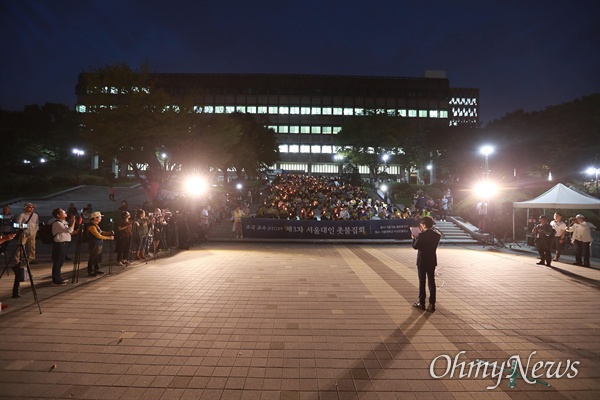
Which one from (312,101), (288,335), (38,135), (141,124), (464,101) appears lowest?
(288,335)

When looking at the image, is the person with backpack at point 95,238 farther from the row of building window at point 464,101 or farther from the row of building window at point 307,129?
the row of building window at point 464,101

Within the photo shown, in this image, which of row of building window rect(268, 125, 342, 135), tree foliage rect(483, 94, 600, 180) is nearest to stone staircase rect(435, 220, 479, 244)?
tree foliage rect(483, 94, 600, 180)

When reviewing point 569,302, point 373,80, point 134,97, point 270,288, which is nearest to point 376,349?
point 270,288

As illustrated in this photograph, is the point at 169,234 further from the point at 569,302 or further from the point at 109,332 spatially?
the point at 569,302

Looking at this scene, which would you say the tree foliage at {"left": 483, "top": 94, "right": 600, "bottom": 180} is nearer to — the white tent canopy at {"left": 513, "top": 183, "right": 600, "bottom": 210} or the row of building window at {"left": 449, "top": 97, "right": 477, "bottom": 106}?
the white tent canopy at {"left": 513, "top": 183, "right": 600, "bottom": 210}

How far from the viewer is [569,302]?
24.2 ft

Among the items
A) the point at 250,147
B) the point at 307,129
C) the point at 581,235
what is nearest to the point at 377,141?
the point at 250,147

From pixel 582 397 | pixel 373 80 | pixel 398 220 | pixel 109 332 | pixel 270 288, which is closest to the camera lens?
pixel 582 397

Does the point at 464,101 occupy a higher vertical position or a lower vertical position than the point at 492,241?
higher

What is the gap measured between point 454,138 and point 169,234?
148 feet

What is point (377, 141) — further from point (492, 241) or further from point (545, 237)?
point (545, 237)

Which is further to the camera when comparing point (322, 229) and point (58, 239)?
point (322, 229)

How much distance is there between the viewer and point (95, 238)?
367 inches

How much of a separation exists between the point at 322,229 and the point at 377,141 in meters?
30.5
